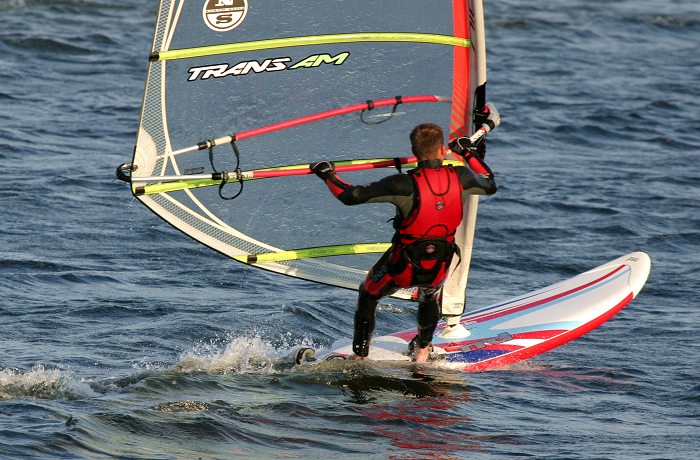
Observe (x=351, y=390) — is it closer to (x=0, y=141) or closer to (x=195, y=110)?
(x=195, y=110)

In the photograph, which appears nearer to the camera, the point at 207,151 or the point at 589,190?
the point at 207,151

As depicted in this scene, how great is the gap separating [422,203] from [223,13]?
173 centimetres

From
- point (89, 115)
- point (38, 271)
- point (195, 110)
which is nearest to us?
point (195, 110)

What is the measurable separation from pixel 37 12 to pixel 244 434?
16.6m

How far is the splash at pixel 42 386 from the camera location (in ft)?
23.7

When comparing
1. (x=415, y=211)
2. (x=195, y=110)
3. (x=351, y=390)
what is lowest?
(x=351, y=390)

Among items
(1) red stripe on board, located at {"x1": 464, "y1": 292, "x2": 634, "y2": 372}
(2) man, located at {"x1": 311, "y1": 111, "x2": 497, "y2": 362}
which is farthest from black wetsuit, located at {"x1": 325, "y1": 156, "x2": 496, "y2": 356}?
(1) red stripe on board, located at {"x1": 464, "y1": 292, "x2": 634, "y2": 372}

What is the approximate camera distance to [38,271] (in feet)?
33.7

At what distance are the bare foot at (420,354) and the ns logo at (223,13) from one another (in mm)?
2564

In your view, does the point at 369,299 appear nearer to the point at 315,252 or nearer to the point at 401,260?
the point at 401,260

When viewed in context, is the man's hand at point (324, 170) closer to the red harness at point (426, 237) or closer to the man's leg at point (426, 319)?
the red harness at point (426, 237)

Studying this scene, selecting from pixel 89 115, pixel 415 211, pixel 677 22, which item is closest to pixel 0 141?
pixel 89 115

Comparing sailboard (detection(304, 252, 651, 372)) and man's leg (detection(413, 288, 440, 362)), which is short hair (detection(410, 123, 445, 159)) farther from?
sailboard (detection(304, 252, 651, 372))

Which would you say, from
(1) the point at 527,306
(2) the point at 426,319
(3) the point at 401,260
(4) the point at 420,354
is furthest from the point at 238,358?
(1) the point at 527,306
